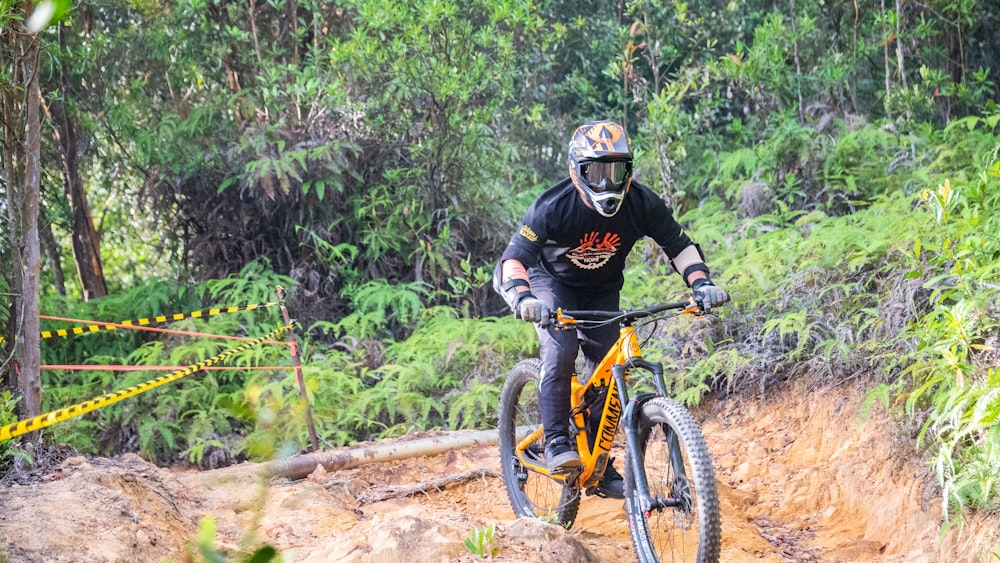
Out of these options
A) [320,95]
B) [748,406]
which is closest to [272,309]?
[320,95]

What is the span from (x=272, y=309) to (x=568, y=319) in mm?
6251

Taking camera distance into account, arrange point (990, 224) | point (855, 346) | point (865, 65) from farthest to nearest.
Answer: point (865, 65) < point (855, 346) < point (990, 224)

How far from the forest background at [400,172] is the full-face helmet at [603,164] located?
311 cm

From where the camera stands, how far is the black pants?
475 cm

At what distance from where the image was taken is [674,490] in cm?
414

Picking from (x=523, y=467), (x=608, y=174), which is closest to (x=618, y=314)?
(x=608, y=174)

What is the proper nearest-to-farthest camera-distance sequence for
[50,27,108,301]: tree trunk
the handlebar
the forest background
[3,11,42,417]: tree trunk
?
1. the handlebar
2. [3,11,42,417]: tree trunk
3. the forest background
4. [50,27,108,301]: tree trunk

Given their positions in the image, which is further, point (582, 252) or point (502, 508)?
point (502, 508)

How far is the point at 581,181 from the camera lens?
4523mm

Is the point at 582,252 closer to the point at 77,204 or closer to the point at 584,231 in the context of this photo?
the point at 584,231

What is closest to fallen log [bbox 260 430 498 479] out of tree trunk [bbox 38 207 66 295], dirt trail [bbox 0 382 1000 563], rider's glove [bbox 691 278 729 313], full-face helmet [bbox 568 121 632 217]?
dirt trail [bbox 0 382 1000 563]

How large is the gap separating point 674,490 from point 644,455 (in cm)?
29

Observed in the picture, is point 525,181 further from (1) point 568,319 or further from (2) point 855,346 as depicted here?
(1) point 568,319

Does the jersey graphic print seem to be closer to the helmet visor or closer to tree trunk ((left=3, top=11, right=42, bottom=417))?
the helmet visor
